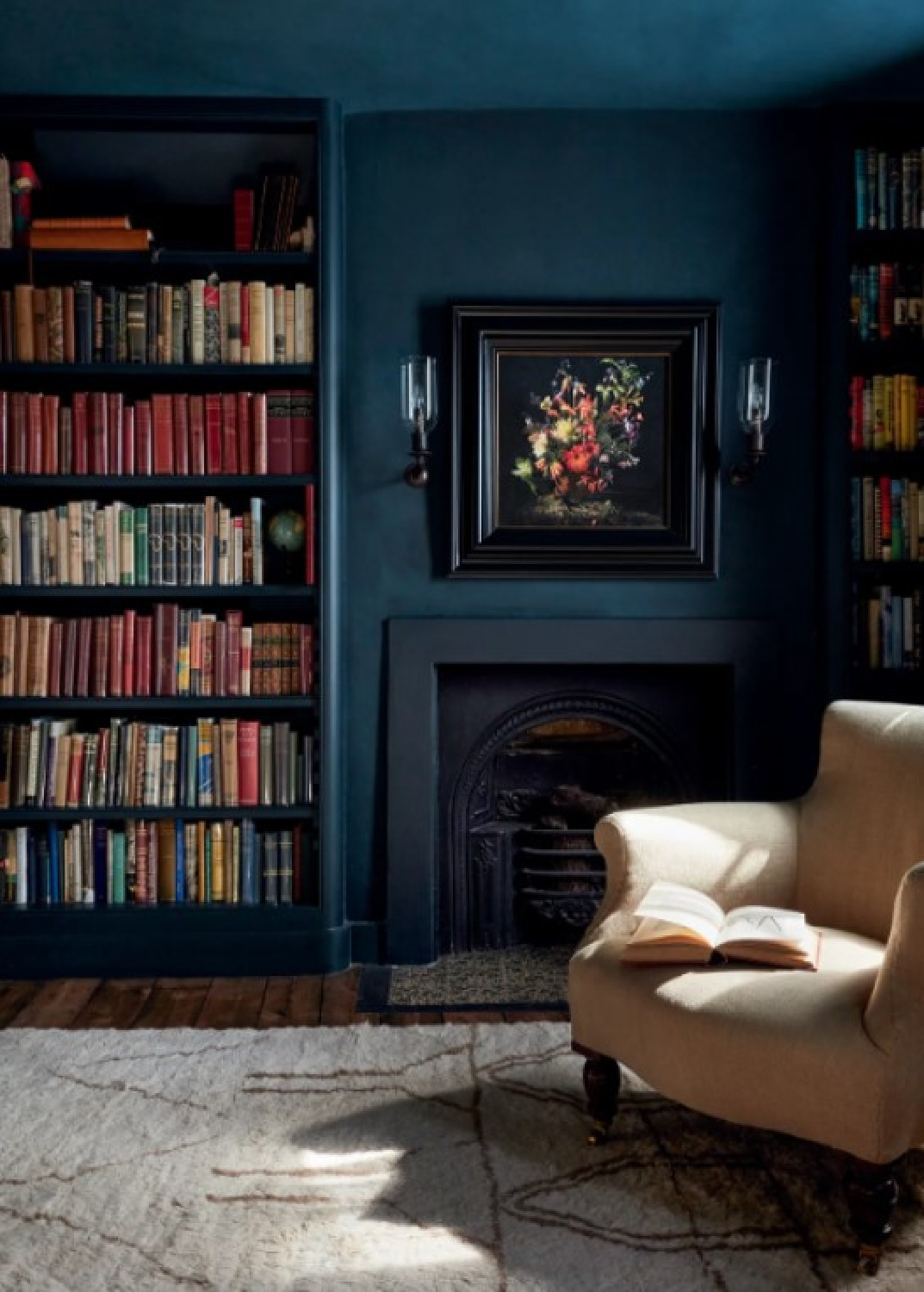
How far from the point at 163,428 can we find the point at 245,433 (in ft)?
0.76

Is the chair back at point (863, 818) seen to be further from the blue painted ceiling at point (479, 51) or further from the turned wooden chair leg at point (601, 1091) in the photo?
the blue painted ceiling at point (479, 51)

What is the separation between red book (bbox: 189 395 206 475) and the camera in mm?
3529

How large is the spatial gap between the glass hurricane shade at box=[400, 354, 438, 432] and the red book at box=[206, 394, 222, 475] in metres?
0.54

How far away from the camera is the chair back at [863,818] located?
2475 mm

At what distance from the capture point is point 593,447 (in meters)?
3.63

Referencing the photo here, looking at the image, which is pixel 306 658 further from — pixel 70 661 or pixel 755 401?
pixel 755 401

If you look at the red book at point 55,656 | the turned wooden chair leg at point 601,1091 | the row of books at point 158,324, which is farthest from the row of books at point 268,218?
the turned wooden chair leg at point 601,1091

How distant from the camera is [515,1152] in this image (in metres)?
2.33

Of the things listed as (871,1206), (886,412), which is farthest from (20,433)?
(871,1206)

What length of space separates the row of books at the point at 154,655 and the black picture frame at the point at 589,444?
1.89ft

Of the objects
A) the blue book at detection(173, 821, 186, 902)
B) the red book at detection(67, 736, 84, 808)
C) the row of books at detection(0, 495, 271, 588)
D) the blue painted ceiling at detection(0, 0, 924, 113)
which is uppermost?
the blue painted ceiling at detection(0, 0, 924, 113)

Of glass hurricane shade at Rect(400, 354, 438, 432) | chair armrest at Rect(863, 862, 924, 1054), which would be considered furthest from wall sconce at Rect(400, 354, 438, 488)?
chair armrest at Rect(863, 862, 924, 1054)

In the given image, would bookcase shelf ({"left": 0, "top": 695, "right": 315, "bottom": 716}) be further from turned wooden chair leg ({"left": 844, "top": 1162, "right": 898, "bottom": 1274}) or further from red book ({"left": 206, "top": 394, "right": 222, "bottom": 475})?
turned wooden chair leg ({"left": 844, "top": 1162, "right": 898, "bottom": 1274})

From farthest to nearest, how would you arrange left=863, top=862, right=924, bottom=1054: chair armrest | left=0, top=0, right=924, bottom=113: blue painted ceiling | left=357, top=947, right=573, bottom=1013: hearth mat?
left=357, top=947, right=573, bottom=1013: hearth mat → left=0, top=0, right=924, bottom=113: blue painted ceiling → left=863, top=862, right=924, bottom=1054: chair armrest
